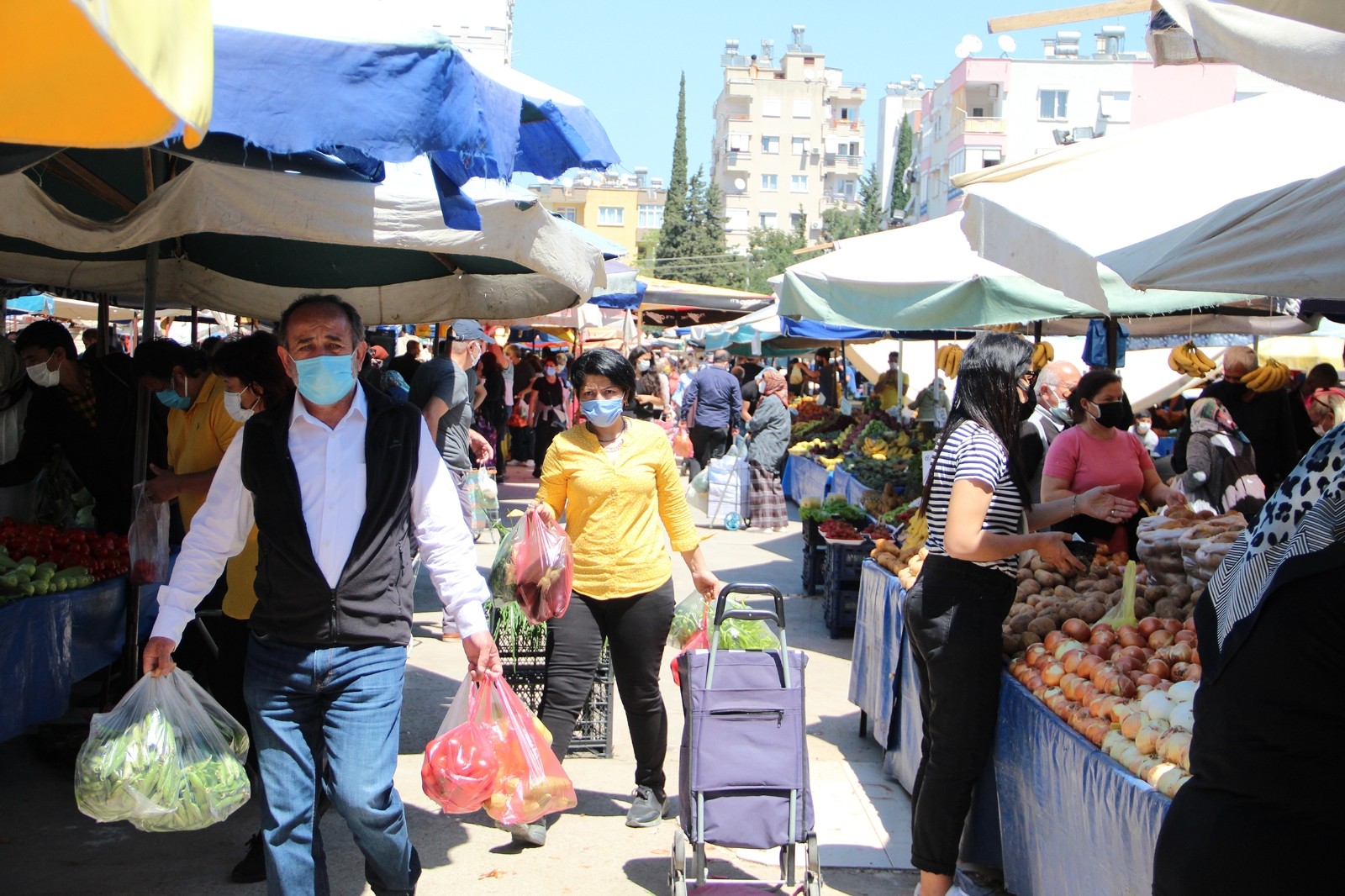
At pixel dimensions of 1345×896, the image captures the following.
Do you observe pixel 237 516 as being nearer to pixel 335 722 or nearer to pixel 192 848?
pixel 335 722

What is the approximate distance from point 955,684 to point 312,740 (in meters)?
2.10

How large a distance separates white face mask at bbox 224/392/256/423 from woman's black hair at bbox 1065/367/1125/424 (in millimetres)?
4133

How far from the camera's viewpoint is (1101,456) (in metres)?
6.14

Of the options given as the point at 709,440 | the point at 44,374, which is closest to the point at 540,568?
the point at 44,374

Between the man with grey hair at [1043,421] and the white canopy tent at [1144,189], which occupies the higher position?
the white canopy tent at [1144,189]

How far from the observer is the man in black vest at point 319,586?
327 cm

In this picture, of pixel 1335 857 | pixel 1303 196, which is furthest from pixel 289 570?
pixel 1303 196

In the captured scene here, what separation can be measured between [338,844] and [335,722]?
171 cm

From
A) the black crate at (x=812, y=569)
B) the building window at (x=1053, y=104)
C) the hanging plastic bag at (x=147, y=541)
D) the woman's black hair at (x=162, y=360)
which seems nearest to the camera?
the hanging plastic bag at (x=147, y=541)

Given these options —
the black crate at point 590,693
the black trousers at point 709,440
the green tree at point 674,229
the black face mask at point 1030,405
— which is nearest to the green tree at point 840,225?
the green tree at point 674,229

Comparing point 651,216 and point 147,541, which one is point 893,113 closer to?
point 651,216

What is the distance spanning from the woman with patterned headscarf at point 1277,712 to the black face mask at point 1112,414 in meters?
3.74

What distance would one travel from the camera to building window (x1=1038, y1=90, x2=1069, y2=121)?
197ft

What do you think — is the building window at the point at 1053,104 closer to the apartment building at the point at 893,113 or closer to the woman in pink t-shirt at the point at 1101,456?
the apartment building at the point at 893,113
